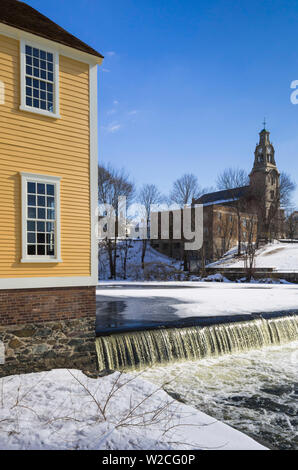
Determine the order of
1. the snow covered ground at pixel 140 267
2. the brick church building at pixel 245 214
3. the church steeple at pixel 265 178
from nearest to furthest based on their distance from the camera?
the snow covered ground at pixel 140 267 < the brick church building at pixel 245 214 < the church steeple at pixel 265 178

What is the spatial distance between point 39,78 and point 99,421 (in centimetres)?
789

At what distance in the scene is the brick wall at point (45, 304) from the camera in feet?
27.1

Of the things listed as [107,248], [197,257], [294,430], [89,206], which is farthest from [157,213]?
[294,430]

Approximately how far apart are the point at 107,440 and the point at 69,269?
15.7ft

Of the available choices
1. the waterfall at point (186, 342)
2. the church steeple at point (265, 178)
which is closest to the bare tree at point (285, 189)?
the church steeple at point (265, 178)

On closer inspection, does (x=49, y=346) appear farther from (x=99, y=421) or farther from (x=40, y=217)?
(x=99, y=421)

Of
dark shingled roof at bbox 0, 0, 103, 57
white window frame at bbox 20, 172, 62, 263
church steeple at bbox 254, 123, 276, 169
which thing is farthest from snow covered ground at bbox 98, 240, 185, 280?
dark shingled roof at bbox 0, 0, 103, 57

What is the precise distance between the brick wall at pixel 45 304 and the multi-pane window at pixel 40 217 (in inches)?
33.7

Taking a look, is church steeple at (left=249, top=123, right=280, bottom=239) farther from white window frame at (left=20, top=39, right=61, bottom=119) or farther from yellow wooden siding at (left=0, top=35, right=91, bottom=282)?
white window frame at (left=20, top=39, right=61, bottom=119)

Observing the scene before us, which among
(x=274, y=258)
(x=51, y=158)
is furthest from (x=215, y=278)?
(x=51, y=158)

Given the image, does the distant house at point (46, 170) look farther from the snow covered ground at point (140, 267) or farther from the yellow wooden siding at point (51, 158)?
the snow covered ground at point (140, 267)

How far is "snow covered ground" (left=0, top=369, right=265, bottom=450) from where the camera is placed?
515 cm

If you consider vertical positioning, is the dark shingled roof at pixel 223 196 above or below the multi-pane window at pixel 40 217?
above

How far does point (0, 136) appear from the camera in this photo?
8.38m
